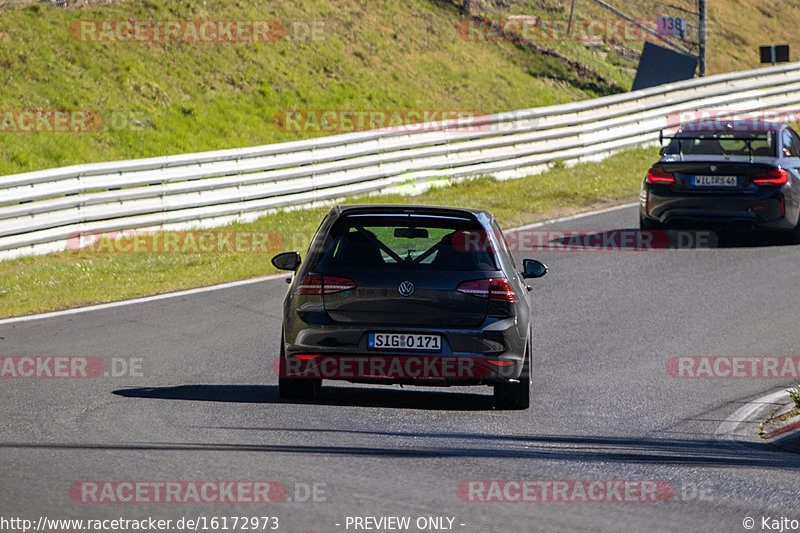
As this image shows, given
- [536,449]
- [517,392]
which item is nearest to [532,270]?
[517,392]

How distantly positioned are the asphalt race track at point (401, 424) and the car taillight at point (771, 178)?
2.94 metres

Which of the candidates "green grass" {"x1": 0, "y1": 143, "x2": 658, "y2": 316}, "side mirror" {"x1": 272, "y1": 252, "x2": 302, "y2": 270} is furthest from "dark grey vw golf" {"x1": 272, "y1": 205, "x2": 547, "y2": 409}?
"green grass" {"x1": 0, "y1": 143, "x2": 658, "y2": 316}

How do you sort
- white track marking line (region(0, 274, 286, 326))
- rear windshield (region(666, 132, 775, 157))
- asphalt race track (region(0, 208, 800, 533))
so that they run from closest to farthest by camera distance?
1. asphalt race track (region(0, 208, 800, 533))
2. white track marking line (region(0, 274, 286, 326))
3. rear windshield (region(666, 132, 775, 157))

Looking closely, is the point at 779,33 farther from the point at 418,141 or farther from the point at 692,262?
the point at 692,262

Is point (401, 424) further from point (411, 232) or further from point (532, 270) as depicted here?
point (532, 270)

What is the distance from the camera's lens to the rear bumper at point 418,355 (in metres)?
8.45

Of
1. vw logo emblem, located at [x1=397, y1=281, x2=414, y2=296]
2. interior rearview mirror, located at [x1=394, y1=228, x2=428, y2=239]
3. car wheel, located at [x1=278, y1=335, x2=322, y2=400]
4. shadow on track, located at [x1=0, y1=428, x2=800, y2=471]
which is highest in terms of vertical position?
interior rearview mirror, located at [x1=394, y1=228, x2=428, y2=239]

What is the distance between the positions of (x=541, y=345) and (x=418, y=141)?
37.0 ft

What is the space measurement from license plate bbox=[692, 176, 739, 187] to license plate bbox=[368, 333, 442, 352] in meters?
9.28

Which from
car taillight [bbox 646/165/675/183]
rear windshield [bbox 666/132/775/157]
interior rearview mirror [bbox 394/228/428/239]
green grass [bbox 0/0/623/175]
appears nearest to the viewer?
interior rearview mirror [bbox 394/228/428/239]

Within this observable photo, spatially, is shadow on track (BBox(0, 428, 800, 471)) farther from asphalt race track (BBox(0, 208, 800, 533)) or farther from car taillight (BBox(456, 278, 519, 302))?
car taillight (BBox(456, 278, 519, 302))

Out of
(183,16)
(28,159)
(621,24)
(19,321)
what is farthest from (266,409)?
(621,24)

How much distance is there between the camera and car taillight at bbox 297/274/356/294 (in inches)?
335

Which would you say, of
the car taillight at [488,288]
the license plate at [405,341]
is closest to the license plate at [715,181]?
the car taillight at [488,288]
